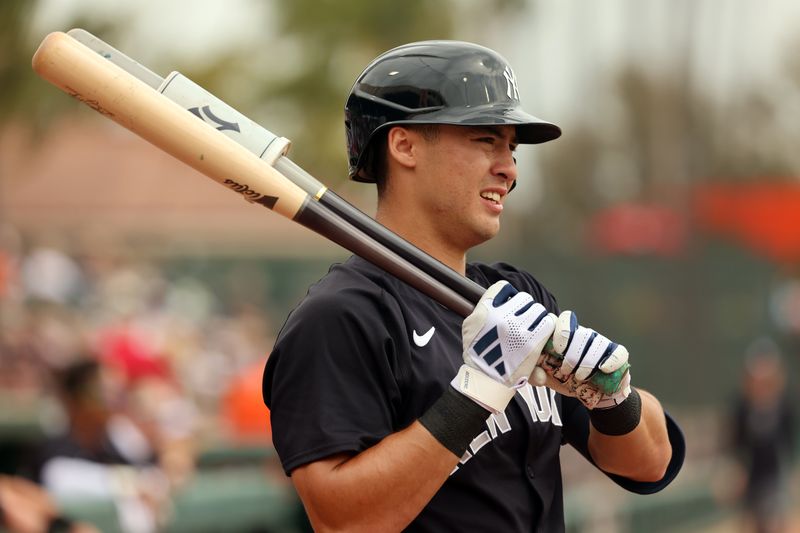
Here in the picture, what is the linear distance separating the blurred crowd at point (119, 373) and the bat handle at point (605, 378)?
291cm

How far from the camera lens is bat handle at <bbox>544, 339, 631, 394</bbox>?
2.49 m

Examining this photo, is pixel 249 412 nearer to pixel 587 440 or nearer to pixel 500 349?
pixel 587 440

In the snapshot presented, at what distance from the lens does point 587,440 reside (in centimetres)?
293

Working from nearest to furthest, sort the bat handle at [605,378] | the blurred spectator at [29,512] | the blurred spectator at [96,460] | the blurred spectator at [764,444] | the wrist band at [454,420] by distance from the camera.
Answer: the wrist band at [454,420]
the bat handle at [605,378]
the blurred spectator at [29,512]
the blurred spectator at [96,460]
the blurred spectator at [764,444]

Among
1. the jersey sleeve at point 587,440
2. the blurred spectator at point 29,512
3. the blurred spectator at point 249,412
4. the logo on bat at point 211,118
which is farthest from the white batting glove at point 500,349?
the blurred spectator at point 249,412

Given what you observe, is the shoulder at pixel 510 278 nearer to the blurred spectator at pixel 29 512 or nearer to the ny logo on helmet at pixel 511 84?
the ny logo on helmet at pixel 511 84

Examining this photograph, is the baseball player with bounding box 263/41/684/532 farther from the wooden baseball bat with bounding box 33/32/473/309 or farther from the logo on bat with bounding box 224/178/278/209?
the logo on bat with bounding box 224/178/278/209

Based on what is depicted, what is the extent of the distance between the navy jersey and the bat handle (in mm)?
202

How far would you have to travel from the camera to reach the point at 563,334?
246 centimetres

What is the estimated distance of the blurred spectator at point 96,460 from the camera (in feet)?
18.7

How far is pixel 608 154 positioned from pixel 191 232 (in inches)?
357

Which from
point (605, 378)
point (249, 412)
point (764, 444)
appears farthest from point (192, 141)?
point (764, 444)

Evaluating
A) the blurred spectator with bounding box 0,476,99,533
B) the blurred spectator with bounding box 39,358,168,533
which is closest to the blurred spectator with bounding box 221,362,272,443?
the blurred spectator with bounding box 39,358,168,533

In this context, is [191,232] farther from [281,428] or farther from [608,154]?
[281,428]
